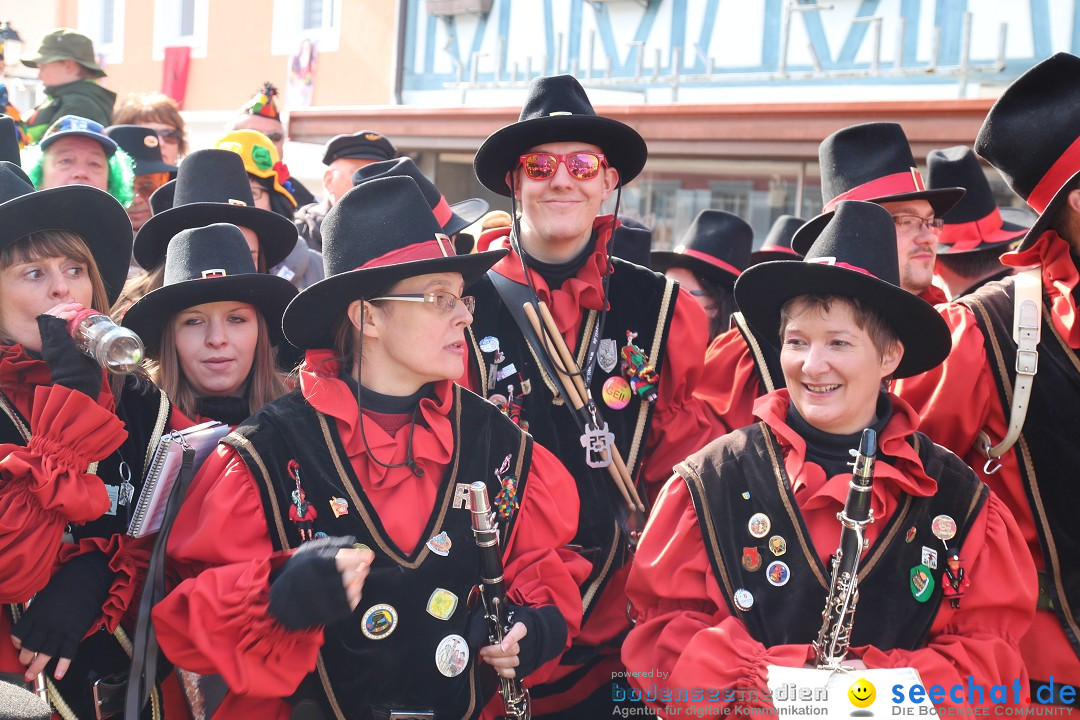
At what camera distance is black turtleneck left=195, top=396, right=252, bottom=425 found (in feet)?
11.8

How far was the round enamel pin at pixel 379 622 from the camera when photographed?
281 centimetres

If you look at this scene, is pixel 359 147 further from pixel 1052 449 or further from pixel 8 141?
pixel 1052 449

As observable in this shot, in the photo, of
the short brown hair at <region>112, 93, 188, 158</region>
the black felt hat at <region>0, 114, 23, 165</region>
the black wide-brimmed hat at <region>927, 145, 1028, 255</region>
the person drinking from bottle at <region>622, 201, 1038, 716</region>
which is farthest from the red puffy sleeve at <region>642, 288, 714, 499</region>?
the short brown hair at <region>112, 93, 188, 158</region>

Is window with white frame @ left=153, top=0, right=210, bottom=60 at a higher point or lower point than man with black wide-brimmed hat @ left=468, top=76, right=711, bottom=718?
higher

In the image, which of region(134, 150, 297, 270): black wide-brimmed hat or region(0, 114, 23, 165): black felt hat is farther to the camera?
region(134, 150, 297, 270): black wide-brimmed hat

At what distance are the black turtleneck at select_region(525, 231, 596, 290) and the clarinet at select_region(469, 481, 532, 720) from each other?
1.24m

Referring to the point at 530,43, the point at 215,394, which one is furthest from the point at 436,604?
the point at 530,43

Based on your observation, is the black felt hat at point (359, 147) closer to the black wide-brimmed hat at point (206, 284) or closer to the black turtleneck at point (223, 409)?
the black wide-brimmed hat at point (206, 284)

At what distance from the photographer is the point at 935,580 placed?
2.87 m

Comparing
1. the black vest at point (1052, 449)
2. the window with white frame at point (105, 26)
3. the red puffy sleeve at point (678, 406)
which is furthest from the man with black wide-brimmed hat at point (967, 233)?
the window with white frame at point (105, 26)

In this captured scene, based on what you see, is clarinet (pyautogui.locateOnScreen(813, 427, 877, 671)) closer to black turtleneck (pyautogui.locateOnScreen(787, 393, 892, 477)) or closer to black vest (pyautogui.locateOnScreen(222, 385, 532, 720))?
black turtleneck (pyautogui.locateOnScreen(787, 393, 892, 477))

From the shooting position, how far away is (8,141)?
3.81m

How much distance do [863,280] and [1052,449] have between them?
90cm

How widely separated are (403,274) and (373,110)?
7564mm
